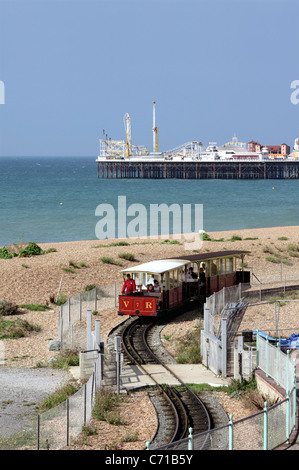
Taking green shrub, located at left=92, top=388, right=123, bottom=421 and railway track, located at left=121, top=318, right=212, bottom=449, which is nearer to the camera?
railway track, located at left=121, top=318, right=212, bottom=449

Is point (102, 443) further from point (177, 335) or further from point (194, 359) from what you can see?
point (177, 335)

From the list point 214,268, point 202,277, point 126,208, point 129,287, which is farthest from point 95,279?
point 126,208

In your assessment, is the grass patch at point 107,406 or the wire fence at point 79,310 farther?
the wire fence at point 79,310

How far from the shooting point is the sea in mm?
73500

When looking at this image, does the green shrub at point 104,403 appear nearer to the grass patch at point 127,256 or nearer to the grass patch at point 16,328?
the grass patch at point 16,328

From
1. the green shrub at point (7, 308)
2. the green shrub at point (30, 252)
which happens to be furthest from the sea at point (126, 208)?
the green shrub at point (7, 308)

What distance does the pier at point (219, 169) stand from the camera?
18638 cm

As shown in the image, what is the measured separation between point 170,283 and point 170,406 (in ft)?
30.6

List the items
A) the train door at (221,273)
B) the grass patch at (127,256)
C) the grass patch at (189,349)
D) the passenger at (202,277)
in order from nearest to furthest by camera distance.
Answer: the grass patch at (189,349), the passenger at (202,277), the train door at (221,273), the grass patch at (127,256)

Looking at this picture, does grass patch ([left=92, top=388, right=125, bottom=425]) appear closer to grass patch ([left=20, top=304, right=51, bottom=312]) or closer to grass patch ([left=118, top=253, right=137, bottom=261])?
grass patch ([left=20, top=304, right=51, bottom=312])

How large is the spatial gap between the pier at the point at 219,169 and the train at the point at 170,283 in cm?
15849

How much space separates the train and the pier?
158488 mm

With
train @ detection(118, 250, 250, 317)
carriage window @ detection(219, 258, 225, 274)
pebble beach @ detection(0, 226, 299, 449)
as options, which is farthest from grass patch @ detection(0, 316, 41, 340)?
carriage window @ detection(219, 258, 225, 274)

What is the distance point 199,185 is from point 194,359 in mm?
142809
